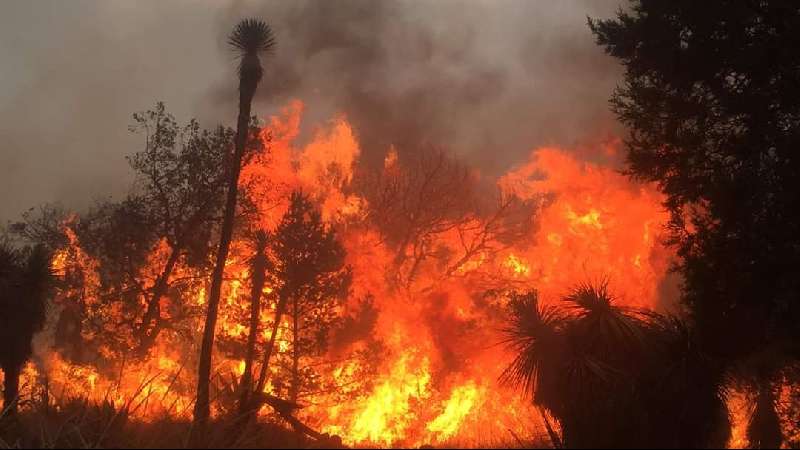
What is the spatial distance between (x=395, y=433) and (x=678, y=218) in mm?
16441

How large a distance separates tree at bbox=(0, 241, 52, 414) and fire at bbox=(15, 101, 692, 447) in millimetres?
3838

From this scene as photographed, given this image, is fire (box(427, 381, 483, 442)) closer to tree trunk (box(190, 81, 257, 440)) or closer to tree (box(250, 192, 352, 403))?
tree (box(250, 192, 352, 403))

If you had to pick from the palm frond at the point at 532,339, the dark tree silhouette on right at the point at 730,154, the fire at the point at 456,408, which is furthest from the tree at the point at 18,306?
the dark tree silhouette on right at the point at 730,154

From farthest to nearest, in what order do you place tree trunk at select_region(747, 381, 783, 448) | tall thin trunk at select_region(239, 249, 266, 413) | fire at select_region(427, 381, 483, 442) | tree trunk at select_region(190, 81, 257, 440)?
fire at select_region(427, 381, 483, 442) → tall thin trunk at select_region(239, 249, 266, 413) → tree trunk at select_region(190, 81, 257, 440) → tree trunk at select_region(747, 381, 783, 448)

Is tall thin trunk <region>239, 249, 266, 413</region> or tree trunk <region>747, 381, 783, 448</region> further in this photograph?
tall thin trunk <region>239, 249, 266, 413</region>

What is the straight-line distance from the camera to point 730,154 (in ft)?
45.9

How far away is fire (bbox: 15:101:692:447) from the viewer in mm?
24578

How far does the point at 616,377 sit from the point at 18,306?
1755cm

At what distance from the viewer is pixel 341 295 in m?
25.5

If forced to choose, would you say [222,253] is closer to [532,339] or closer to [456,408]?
[532,339]

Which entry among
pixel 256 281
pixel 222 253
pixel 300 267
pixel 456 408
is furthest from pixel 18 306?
pixel 456 408

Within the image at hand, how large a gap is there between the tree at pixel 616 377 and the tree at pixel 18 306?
15.2 metres

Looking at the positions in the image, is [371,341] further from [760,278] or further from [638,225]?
[760,278]

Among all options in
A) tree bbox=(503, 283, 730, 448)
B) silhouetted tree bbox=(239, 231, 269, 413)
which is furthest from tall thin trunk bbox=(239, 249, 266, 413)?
tree bbox=(503, 283, 730, 448)
